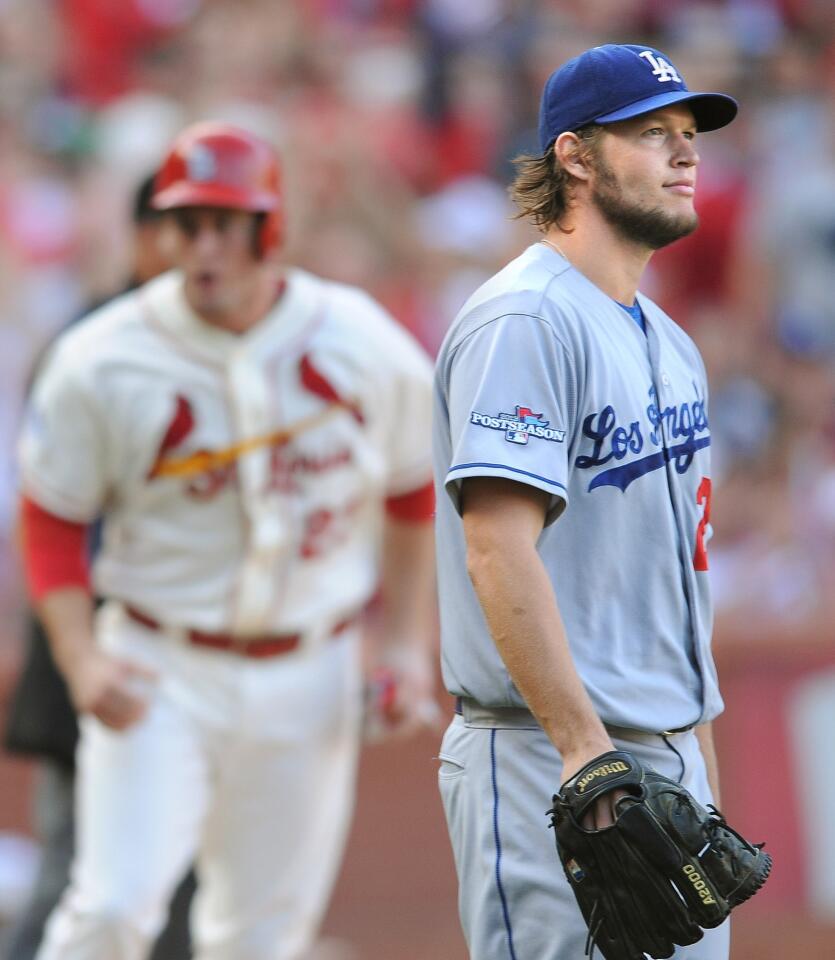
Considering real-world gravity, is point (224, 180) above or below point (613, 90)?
below

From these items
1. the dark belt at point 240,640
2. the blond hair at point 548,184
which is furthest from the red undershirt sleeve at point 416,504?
the blond hair at point 548,184

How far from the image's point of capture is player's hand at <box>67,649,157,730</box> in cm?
471

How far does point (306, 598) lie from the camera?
5.10 metres

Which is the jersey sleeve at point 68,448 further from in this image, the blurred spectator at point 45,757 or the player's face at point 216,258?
the blurred spectator at point 45,757

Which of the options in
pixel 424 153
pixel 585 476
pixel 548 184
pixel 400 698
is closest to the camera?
pixel 585 476

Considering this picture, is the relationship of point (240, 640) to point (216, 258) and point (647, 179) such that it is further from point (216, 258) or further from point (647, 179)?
point (647, 179)

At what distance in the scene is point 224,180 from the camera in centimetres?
500

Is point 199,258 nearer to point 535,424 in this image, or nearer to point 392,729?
point 392,729

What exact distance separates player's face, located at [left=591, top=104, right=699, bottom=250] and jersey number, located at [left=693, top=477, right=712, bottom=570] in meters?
0.47

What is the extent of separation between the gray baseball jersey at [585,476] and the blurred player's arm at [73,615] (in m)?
1.69

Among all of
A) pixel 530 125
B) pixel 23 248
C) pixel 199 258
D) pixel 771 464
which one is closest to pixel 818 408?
pixel 771 464

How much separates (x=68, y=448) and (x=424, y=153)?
5357 mm

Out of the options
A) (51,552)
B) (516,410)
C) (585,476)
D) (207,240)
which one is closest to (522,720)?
(585,476)

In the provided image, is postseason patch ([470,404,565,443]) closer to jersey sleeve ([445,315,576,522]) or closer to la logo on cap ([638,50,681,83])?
jersey sleeve ([445,315,576,522])
